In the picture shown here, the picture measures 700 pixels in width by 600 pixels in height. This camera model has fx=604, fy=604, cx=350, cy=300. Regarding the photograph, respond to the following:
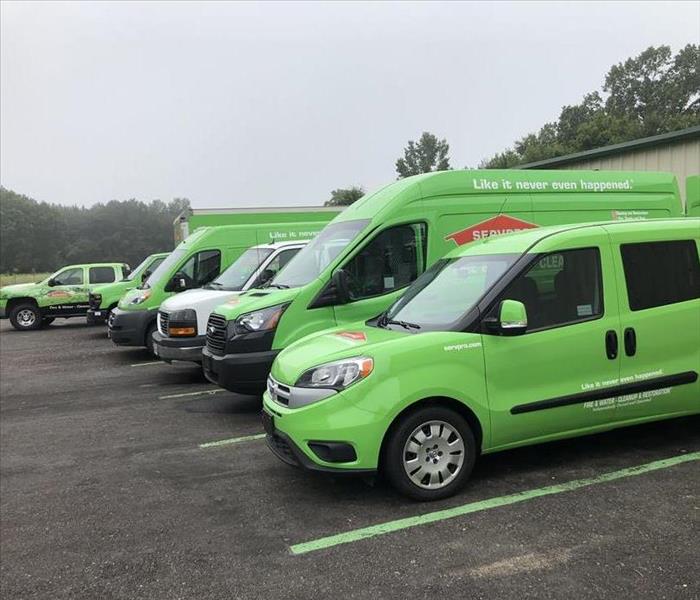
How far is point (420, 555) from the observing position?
3402 millimetres

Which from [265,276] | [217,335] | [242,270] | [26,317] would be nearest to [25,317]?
[26,317]

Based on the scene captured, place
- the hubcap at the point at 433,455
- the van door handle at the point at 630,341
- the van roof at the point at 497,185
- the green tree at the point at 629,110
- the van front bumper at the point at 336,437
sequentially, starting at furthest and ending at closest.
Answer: the green tree at the point at 629,110
the van roof at the point at 497,185
the van door handle at the point at 630,341
the hubcap at the point at 433,455
the van front bumper at the point at 336,437

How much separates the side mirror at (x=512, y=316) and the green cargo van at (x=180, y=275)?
7711mm

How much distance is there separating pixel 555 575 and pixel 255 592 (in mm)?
1554

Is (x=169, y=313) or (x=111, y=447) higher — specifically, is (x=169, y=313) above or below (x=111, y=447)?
above

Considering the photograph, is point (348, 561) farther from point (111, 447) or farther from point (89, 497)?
point (111, 447)

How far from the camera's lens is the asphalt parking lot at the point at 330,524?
317 cm

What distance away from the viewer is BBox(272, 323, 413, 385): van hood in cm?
412

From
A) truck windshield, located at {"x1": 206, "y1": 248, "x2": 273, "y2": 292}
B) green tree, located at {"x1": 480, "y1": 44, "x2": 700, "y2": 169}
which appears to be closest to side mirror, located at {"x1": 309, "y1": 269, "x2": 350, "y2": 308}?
truck windshield, located at {"x1": 206, "y1": 248, "x2": 273, "y2": 292}

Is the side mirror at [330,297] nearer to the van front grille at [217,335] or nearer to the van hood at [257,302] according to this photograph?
the van hood at [257,302]

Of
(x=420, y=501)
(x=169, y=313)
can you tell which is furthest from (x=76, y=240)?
(x=420, y=501)

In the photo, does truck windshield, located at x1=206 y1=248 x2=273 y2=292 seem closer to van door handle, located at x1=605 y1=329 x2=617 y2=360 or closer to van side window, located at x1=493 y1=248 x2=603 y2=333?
van side window, located at x1=493 y1=248 x2=603 y2=333

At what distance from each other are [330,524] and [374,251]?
11.2 feet

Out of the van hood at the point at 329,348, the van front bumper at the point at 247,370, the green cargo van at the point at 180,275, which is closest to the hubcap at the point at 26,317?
the green cargo van at the point at 180,275
